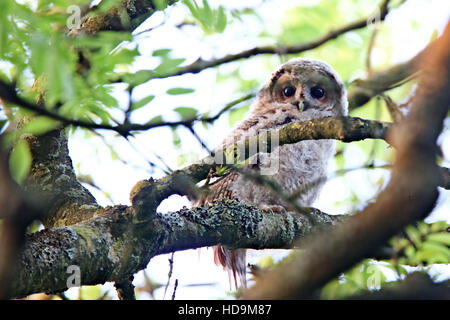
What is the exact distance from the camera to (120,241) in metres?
2.16

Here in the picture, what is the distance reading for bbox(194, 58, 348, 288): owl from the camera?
377 cm

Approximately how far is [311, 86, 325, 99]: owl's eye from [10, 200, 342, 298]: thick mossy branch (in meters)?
2.06

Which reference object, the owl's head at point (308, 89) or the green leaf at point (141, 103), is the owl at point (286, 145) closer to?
the owl's head at point (308, 89)

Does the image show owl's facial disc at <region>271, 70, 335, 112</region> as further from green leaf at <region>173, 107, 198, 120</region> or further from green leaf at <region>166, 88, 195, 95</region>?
green leaf at <region>173, 107, 198, 120</region>

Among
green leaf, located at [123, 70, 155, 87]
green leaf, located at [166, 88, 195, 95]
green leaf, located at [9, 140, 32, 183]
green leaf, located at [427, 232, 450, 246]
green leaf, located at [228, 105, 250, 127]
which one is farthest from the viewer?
green leaf, located at [228, 105, 250, 127]

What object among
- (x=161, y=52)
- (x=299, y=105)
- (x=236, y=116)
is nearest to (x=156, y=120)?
(x=161, y=52)

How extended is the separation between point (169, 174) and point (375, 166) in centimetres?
202

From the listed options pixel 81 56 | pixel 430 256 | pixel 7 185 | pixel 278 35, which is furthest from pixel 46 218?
pixel 278 35

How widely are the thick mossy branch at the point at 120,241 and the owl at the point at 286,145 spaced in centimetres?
53

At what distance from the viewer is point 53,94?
5.36 ft

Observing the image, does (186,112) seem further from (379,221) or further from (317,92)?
(317,92)

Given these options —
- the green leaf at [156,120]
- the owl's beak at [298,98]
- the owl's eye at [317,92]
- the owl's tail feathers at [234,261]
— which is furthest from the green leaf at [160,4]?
the owl's eye at [317,92]

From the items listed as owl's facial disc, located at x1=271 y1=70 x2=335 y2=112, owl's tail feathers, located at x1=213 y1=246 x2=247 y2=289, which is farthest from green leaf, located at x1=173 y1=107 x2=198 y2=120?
owl's facial disc, located at x1=271 y1=70 x2=335 y2=112
